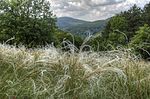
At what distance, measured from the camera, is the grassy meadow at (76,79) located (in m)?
3.78

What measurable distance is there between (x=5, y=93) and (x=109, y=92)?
98 centimetres

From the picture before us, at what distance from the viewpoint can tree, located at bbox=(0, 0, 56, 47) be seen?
31.9 metres

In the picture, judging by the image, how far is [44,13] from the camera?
130 ft

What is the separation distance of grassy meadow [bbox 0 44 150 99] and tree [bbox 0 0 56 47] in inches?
996

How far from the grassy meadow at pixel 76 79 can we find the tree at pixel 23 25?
25.3 metres

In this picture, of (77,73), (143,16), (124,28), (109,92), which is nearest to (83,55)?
(77,73)

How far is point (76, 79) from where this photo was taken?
405 cm

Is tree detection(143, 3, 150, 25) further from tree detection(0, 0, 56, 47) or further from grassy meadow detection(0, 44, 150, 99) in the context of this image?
grassy meadow detection(0, 44, 150, 99)

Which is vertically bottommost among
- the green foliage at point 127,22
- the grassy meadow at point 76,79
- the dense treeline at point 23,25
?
the green foliage at point 127,22

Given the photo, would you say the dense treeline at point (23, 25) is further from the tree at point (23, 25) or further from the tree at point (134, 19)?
the tree at point (134, 19)

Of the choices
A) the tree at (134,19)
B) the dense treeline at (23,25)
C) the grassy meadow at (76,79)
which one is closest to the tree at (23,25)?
the dense treeline at (23,25)

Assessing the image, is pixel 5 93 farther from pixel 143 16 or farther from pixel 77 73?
pixel 143 16

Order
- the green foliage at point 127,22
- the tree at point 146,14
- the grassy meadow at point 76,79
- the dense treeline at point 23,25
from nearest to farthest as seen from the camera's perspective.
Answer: the grassy meadow at point 76,79, the dense treeline at point 23,25, the green foliage at point 127,22, the tree at point 146,14

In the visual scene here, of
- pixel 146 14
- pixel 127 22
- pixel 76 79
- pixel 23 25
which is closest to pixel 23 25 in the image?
pixel 23 25
